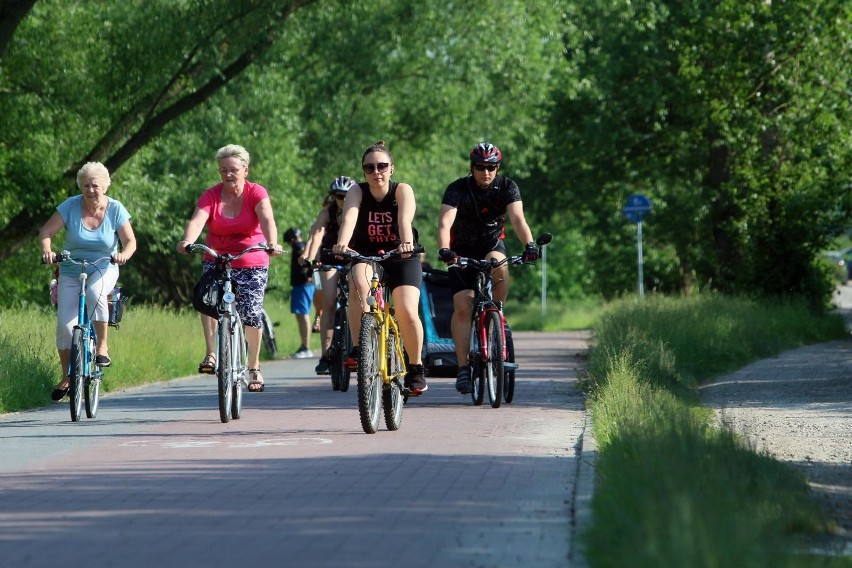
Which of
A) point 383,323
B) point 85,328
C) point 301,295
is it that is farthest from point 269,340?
point 383,323

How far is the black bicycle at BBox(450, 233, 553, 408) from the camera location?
41.6 feet

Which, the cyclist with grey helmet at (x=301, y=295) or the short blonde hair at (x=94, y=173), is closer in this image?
the short blonde hair at (x=94, y=173)

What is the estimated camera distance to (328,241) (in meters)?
15.6

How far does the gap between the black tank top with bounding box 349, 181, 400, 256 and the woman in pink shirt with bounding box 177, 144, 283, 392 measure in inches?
41.4

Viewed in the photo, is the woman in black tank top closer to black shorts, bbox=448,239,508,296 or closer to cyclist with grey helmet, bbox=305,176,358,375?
black shorts, bbox=448,239,508,296

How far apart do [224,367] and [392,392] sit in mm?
1330

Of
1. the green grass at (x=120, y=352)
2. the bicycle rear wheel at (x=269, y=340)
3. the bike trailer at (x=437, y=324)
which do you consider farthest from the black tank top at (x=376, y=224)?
the bicycle rear wheel at (x=269, y=340)

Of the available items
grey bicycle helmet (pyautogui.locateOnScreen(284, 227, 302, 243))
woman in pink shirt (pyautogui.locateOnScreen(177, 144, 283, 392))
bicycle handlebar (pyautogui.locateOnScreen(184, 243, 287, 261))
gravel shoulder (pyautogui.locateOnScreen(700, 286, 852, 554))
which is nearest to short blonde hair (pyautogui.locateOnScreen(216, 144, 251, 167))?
woman in pink shirt (pyautogui.locateOnScreen(177, 144, 283, 392))

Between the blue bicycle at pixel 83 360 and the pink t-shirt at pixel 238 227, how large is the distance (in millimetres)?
809

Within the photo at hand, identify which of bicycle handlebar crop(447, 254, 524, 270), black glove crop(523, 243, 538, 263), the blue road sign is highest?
the blue road sign

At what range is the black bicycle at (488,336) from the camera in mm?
12688

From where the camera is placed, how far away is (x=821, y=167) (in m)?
26.9

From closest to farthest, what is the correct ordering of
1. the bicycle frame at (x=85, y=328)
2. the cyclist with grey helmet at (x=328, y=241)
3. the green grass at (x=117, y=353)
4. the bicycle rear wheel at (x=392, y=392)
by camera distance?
the bicycle rear wheel at (x=392, y=392), the bicycle frame at (x=85, y=328), the green grass at (x=117, y=353), the cyclist with grey helmet at (x=328, y=241)

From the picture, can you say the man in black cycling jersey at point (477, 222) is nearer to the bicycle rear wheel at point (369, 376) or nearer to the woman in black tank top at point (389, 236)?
the woman in black tank top at point (389, 236)
